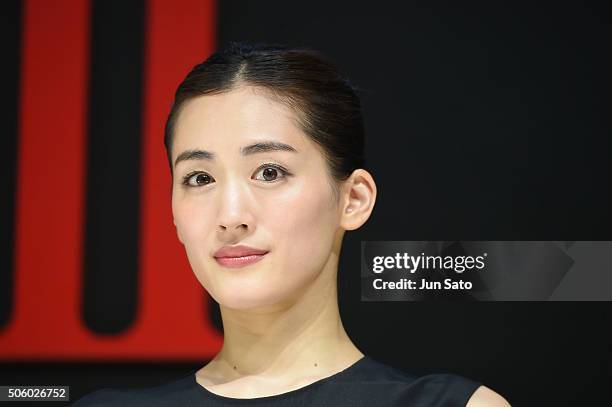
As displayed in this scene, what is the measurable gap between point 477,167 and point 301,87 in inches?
32.4

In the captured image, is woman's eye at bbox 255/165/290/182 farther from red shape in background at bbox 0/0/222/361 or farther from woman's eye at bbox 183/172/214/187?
red shape in background at bbox 0/0/222/361

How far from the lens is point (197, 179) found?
2479 mm

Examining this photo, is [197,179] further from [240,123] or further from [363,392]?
[363,392]

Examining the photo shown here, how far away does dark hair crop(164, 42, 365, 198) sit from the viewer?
8.07ft

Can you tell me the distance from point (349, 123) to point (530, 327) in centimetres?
94

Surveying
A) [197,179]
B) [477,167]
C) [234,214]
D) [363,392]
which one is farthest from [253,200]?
[477,167]

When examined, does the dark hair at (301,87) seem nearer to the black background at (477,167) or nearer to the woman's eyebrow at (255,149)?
the woman's eyebrow at (255,149)

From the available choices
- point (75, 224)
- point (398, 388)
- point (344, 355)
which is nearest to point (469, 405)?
point (398, 388)

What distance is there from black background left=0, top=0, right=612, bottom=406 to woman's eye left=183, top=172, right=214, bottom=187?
777 mm

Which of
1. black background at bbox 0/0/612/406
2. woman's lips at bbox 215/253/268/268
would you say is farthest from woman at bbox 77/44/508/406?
black background at bbox 0/0/612/406

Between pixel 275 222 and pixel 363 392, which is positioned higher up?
pixel 275 222

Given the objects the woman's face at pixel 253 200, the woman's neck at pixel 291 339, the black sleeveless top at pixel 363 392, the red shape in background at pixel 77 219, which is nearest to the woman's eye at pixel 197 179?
the woman's face at pixel 253 200

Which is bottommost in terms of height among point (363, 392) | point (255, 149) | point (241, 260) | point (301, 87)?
point (363, 392)

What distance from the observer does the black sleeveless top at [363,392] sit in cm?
240
